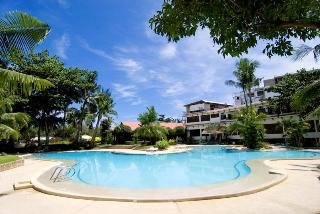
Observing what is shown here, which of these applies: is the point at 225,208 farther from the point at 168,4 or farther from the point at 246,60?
the point at 246,60

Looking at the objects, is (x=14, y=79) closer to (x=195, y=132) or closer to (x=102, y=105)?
(x=102, y=105)

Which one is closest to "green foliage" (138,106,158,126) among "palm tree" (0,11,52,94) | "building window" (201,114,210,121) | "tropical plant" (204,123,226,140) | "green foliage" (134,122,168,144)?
"green foliage" (134,122,168,144)

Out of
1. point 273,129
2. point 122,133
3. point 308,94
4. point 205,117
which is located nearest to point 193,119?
point 205,117

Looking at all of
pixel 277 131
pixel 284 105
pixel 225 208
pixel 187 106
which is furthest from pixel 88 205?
pixel 187 106

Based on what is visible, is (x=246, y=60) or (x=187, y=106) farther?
(x=187, y=106)

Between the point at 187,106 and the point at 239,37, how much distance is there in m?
55.6

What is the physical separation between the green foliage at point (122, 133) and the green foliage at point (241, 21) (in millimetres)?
40468

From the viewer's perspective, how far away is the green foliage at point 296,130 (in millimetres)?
29562

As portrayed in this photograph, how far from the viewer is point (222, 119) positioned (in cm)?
4878

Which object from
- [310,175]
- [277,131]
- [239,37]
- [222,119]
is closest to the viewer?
[239,37]

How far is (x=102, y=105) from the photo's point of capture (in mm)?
42938

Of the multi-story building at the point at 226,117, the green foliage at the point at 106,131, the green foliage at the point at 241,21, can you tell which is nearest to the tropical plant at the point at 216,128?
the multi-story building at the point at 226,117

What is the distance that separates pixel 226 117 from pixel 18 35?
41813 mm

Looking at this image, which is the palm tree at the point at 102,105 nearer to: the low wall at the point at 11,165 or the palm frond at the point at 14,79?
the low wall at the point at 11,165
